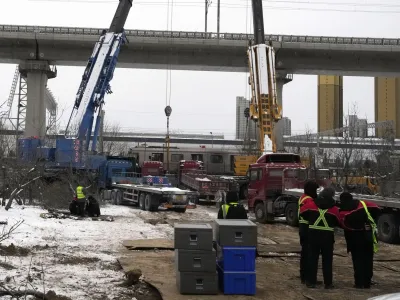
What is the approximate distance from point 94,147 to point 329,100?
3195cm

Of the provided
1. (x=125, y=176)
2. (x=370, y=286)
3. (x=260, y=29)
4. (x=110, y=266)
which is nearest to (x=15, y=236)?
(x=110, y=266)

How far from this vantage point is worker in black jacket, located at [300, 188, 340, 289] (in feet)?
26.3

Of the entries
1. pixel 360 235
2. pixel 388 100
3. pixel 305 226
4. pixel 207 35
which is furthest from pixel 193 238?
pixel 388 100

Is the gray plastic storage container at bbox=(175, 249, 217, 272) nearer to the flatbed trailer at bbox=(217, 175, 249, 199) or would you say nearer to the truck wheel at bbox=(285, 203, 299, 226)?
the truck wheel at bbox=(285, 203, 299, 226)

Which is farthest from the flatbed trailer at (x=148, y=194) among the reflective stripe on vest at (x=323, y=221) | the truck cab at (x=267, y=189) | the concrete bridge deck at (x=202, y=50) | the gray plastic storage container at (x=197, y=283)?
the concrete bridge deck at (x=202, y=50)

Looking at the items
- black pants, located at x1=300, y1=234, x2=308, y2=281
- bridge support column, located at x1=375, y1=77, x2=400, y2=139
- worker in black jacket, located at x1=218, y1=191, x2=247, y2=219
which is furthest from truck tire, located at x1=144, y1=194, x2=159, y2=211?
bridge support column, located at x1=375, y1=77, x2=400, y2=139

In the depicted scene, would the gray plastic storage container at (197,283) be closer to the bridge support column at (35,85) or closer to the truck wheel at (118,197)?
the truck wheel at (118,197)

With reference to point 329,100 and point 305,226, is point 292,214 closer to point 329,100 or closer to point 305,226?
point 305,226

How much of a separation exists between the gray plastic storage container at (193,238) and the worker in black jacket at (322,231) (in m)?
1.83

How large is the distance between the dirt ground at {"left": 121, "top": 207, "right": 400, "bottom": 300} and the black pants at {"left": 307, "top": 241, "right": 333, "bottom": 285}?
0.20 metres

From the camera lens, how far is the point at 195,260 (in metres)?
7.38

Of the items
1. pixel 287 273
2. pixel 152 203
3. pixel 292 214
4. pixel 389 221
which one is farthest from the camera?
pixel 152 203

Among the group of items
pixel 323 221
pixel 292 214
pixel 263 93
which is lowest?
pixel 292 214

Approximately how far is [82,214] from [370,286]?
11.9 metres
